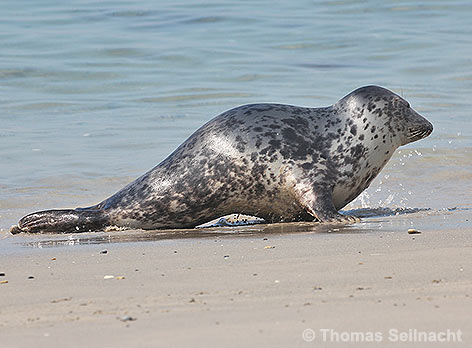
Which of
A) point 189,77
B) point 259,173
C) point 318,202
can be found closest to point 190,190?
point 259,173

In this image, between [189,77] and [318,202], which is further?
[189,77]

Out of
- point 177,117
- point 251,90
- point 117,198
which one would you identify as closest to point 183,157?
point 117,198

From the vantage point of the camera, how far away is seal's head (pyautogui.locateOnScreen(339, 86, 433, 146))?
20.8 feet

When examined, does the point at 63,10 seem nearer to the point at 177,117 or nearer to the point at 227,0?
the point at 227,0

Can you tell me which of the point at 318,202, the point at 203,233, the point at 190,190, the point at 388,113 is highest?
the point at 388,113

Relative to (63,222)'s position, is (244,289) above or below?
below

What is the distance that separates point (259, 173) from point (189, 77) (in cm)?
891

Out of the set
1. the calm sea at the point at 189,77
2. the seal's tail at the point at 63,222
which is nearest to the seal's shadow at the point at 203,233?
the seal's tail at the point at 63,222

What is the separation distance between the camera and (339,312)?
3.00m

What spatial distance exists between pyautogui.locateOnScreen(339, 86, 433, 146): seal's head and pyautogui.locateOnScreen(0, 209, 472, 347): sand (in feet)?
3.97

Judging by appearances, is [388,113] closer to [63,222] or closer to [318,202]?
[318,202]

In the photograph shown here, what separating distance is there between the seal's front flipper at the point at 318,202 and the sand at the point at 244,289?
0.54 meters

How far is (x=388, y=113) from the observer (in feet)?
20.9

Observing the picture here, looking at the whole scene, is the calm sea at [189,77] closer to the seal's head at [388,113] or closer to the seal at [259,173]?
the seal's head at [388,113]
